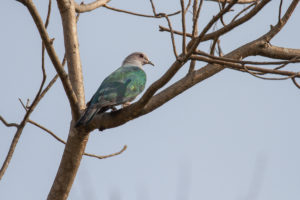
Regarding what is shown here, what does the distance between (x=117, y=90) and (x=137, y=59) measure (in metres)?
2.48

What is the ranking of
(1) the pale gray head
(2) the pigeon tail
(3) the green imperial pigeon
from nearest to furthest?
(2) the pigeon tail
(3) the green imperial pigeon
(1) the pale gray head

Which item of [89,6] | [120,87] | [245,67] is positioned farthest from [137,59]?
[245,67]

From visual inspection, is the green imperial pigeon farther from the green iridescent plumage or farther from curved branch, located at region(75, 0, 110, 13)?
curved branch, located at region(75, 0, 110, 13)

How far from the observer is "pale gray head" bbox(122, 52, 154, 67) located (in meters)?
8.36

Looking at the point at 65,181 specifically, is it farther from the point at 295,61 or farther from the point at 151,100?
the point at 295,61

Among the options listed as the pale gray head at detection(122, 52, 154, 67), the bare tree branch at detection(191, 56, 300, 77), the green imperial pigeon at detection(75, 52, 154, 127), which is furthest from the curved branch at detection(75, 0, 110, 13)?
the pale gray head at detection(122, 52, 154, 67)

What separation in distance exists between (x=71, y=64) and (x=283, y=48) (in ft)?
6.88

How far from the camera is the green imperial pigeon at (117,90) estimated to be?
5.29m

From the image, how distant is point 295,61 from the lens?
4090 mm

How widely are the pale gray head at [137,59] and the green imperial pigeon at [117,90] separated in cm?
121

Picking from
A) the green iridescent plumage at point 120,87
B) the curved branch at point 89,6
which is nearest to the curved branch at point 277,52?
the green iridescent plumage at point 120,87

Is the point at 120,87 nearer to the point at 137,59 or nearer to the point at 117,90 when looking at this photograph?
the point at 117,90

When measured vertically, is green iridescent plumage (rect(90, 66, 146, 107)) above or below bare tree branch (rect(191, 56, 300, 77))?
above

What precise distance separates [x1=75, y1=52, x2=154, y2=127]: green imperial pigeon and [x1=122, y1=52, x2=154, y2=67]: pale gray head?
3.97 ft
